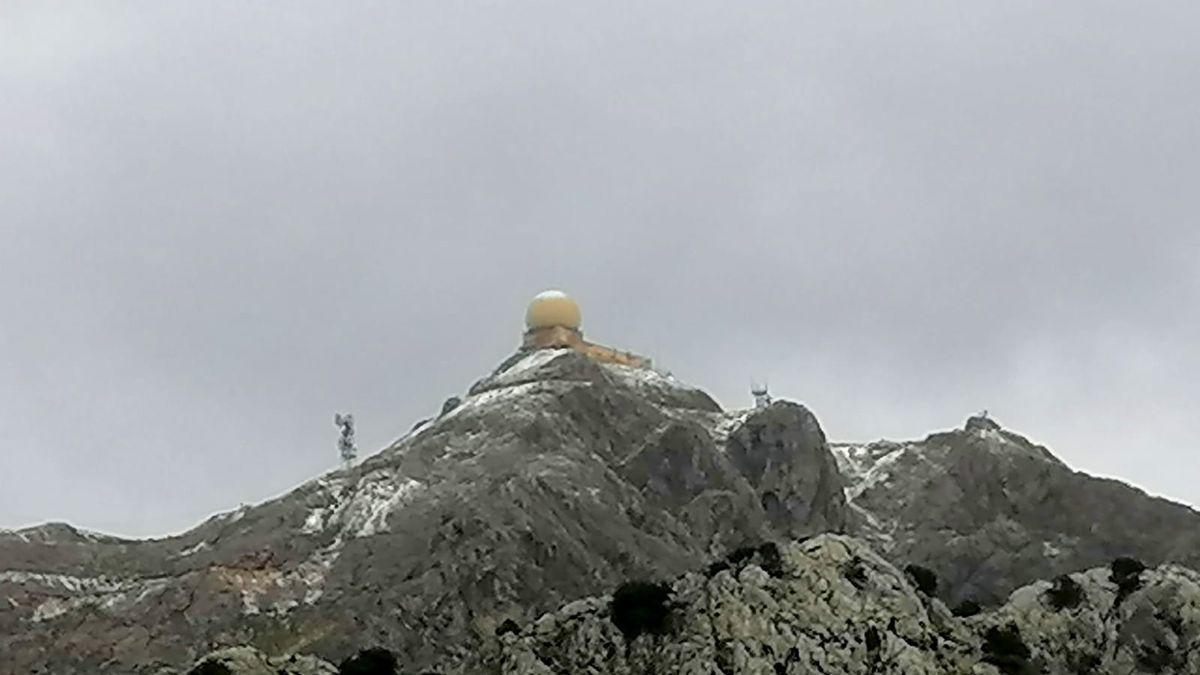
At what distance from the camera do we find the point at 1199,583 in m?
72.6

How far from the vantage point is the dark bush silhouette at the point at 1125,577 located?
2859 inches

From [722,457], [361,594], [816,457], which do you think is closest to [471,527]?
[361,594]

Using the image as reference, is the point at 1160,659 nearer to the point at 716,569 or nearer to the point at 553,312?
the point at 716,569

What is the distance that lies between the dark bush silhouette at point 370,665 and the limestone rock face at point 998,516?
259 ft

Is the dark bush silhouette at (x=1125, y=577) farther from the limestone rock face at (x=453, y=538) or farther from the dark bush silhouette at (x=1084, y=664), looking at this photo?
the limestone rock face at (x=453, y=538)

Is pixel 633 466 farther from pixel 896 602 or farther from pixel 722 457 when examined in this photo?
pixel 896 602

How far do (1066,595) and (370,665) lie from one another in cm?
3388

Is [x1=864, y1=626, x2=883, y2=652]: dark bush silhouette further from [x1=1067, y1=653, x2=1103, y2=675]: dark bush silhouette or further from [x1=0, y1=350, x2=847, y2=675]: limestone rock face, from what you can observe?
[x1=0, y1=350, x2=847, y2=675]: limestone rock face

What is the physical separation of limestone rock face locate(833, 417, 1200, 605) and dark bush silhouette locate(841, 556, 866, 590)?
77.1 metres

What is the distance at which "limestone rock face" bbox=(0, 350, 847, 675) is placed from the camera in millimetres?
120125

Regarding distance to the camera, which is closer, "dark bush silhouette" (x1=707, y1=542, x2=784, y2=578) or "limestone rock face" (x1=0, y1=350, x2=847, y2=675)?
"dark bush silhouette" (x1=707, y1=542, x2=784, y2=578)

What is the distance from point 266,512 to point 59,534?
24126 millimetres

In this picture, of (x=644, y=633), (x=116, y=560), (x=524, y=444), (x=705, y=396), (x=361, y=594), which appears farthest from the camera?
(x=705, y=396)

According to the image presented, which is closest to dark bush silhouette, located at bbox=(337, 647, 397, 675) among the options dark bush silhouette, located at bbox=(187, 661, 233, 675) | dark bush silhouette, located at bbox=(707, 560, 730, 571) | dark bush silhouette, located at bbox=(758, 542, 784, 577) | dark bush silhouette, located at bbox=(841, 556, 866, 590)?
dark bush silhouette, located at bbox=(187, 661, 233, 675)
